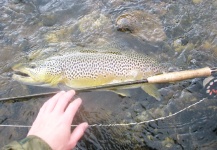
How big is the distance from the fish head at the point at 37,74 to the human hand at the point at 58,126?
1.03m

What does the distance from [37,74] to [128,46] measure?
4.39 ft

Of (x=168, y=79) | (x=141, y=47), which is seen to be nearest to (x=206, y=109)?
(x=168, y=79)

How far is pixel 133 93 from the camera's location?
3.52 m

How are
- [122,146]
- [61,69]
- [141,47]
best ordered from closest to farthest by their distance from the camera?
[122,146] → [61,69] → [141,47]

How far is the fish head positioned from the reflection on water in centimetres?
19

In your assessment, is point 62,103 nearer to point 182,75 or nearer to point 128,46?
point 182,75

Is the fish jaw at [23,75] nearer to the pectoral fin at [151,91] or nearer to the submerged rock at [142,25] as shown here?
the pectoral fin at [151,91]

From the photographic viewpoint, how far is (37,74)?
3502 millimetres

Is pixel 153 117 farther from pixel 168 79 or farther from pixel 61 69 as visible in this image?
pixel 61 69

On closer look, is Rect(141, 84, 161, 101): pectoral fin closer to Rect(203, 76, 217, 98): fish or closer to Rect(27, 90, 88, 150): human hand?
Rect(203, 76, 217, 98): fish

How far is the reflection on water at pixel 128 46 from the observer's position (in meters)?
3.05

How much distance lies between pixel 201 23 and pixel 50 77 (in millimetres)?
2334

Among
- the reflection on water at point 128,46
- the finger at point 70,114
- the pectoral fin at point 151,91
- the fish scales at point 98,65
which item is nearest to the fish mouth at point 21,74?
the reflection on water at point 128,46

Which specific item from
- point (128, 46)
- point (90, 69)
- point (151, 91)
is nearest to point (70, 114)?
point (90, 69)
